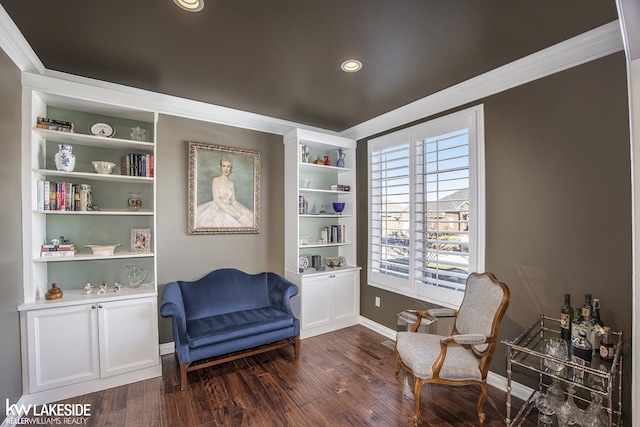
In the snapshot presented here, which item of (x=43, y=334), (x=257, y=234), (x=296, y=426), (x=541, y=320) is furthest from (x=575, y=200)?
(x=43, y=334)

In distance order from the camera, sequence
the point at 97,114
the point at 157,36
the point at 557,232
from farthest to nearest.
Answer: the point at 97,114
the point at 557,232
the point at 157,36

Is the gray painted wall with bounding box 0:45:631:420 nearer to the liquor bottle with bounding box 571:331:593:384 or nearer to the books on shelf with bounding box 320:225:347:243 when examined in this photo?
the liquor bottle with bounding box 571:331:593:384

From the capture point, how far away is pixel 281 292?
3213 mm

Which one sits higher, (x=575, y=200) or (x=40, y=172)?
(x=40, y=172)

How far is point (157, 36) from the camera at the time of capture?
1983mm

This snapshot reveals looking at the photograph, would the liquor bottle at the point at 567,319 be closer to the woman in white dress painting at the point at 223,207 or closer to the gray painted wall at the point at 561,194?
the gray painted wall at the point at 561,194

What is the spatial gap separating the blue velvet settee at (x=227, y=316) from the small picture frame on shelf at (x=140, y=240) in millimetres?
442

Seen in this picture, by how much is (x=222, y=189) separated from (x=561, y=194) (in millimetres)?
3219

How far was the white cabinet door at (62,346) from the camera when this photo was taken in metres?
2.19

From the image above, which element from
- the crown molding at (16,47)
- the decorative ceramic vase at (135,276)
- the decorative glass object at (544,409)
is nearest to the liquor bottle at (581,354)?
the decorative glass object at (544,409)

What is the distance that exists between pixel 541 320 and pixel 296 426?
1978 millimetres

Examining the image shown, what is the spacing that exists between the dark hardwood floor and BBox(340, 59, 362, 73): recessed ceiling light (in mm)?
2722

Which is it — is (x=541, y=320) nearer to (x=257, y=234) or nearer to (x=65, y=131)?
(x=257, y=234)

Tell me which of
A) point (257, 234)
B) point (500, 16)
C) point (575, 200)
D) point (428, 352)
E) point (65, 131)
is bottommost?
point (428, 352)
